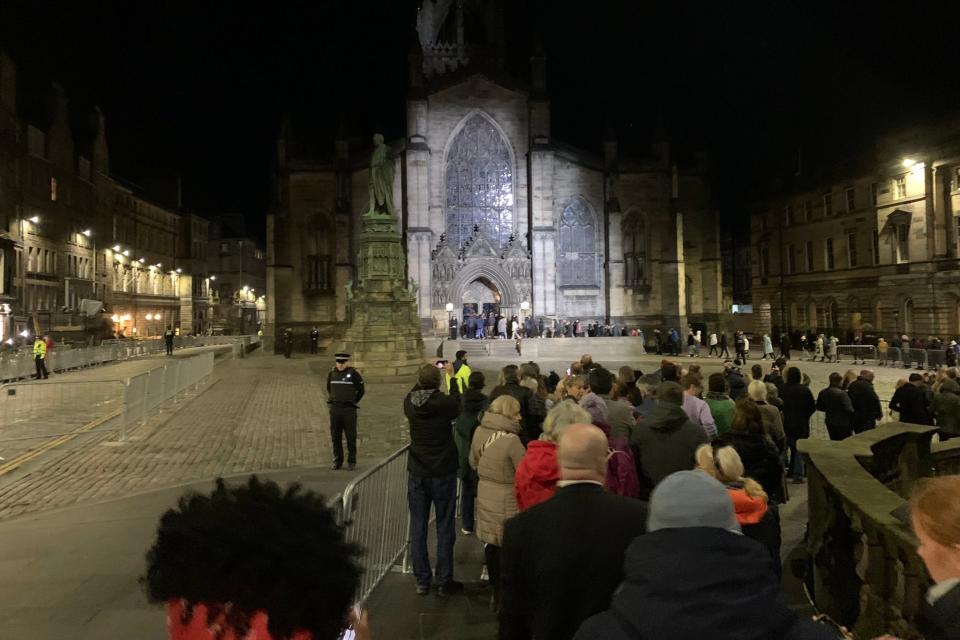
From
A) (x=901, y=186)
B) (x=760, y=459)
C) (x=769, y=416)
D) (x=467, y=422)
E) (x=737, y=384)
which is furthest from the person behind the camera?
(x=901, y=186)

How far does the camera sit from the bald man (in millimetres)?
2746

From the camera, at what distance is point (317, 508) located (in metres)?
1.84

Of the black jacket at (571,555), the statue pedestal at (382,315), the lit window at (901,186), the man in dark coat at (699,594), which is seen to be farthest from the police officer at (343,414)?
the lit window at (901,186)

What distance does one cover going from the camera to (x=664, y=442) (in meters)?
5.28

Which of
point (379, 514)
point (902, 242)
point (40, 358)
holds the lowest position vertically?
point (379, 514)

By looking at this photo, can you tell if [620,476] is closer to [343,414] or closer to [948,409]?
[343,414]

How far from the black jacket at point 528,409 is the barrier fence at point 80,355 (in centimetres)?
2154

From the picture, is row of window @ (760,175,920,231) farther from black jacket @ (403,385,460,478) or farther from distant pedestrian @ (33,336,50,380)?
distant pedestrian @ (33,336,50,380)

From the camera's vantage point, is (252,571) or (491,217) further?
(491,217)

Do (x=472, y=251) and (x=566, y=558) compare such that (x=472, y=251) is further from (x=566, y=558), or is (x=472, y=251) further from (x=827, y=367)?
(x=566, y=558)

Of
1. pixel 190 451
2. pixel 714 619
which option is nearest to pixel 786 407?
pixel 714 619

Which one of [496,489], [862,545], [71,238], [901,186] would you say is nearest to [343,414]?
[496,489]

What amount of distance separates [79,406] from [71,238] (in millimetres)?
36233

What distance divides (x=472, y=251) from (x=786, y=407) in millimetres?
32513
